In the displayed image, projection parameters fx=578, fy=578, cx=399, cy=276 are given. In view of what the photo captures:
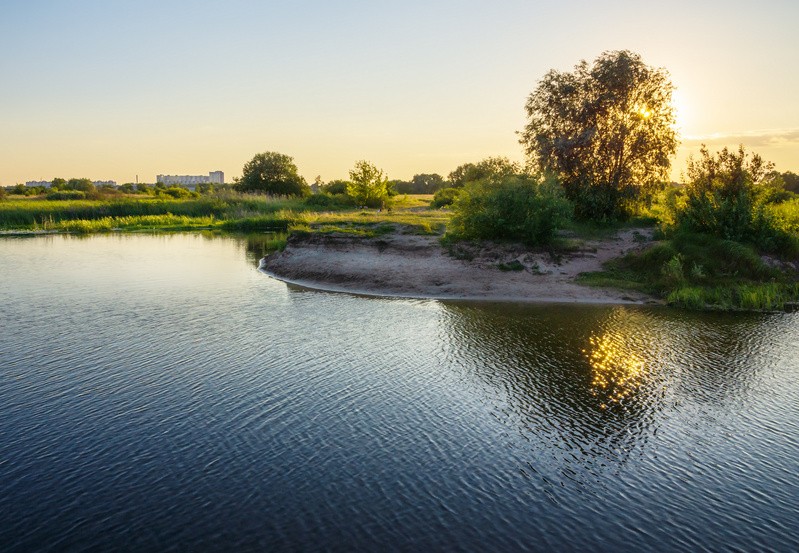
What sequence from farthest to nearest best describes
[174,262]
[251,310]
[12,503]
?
[174,262]
[251,310]
[12,503]

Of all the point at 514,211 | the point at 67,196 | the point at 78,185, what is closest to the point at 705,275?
the point at 514,211

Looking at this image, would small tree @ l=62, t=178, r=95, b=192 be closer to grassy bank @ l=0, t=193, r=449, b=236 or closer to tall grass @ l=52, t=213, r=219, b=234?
grassy bank @ l=0, t=193, r=449, b=236

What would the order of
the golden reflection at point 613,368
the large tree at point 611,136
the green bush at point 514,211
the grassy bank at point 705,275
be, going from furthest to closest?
the large tree at point 611,136 → the green bush at point 514,211 → the grassy bank at point 705,275 → the golden reflection at point 613,368

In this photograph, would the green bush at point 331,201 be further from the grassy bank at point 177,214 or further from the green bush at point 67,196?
the green bush at point 67,196

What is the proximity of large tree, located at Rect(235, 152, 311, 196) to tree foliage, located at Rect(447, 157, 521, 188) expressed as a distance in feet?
87.8

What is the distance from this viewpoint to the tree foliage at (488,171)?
35.1 metres

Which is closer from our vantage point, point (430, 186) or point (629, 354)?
point (629, 354)

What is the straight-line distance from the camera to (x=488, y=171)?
55.8 m

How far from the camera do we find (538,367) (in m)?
16.3

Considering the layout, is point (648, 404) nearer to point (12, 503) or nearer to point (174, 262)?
point (12, 503)

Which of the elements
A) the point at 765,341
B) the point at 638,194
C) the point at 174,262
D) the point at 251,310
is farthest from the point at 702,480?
the point at 174,262

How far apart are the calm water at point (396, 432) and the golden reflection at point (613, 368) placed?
0.29 feet

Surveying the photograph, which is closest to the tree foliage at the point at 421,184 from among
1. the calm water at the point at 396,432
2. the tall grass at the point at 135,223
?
the tall grass at the point at 135,223

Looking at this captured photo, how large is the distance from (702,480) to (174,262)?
35623 millimetres
